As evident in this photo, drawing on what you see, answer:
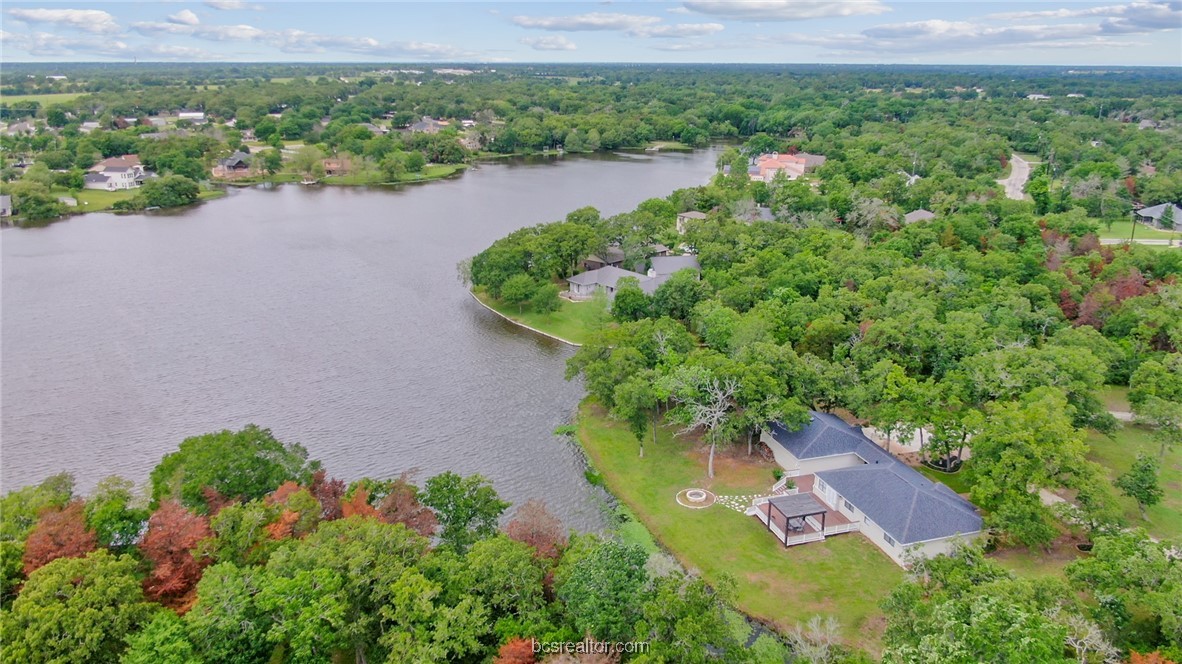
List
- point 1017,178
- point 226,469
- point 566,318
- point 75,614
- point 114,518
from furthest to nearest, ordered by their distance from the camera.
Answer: point 1017,178 → point 566,318 → point 226,469 → point 114,518 → point 75,614

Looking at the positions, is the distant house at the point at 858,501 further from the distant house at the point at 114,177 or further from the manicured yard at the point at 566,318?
the distant house at the point at 114,177

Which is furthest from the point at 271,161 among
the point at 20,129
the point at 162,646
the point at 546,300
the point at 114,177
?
the point at 162,646

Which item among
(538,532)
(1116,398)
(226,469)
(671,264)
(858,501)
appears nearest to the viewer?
(538,532)

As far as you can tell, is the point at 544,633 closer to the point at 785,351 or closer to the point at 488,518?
the point at 488,518

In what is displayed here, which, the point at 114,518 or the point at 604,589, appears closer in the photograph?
the point at 604,589

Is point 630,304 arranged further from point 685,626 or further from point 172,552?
point 172,552

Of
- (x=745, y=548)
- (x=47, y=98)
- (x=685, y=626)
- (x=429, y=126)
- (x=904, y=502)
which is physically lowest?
(x=745, y=548)

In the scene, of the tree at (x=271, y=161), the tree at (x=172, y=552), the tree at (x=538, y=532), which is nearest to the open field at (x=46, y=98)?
the tree at (x=271, y=161)
